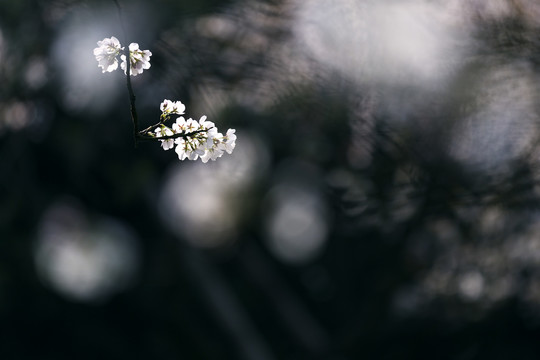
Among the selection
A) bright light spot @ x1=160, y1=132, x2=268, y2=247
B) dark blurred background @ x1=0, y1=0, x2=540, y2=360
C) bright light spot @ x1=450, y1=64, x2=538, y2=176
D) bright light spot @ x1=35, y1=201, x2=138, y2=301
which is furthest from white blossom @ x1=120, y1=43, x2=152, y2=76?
bright light spot @ x1=35, y1=201, x2=138, y2=301

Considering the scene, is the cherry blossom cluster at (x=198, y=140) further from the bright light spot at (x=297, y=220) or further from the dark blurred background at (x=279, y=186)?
the bright light spot at (x=297, y=220)

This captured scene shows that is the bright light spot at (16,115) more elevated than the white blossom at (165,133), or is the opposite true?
the white blossom at (165,133)

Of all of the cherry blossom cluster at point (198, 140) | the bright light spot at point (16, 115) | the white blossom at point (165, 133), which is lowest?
the bright light spot at point (16, 115)

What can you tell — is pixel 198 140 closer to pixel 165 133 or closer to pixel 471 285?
pixel 165 133

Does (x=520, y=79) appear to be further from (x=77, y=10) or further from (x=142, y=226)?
(x=142, y=226)

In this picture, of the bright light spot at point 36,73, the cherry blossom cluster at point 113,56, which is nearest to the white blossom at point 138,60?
the cherry blossom cluster at point 113,56

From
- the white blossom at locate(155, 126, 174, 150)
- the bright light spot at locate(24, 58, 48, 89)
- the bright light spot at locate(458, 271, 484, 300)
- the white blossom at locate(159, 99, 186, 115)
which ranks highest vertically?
the white blossom at locate(159, 99, 186, 115)

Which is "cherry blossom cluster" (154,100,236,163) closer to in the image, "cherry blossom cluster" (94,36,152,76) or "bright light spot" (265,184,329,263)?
"cherry blossom cluster" (94,36,152,76)
